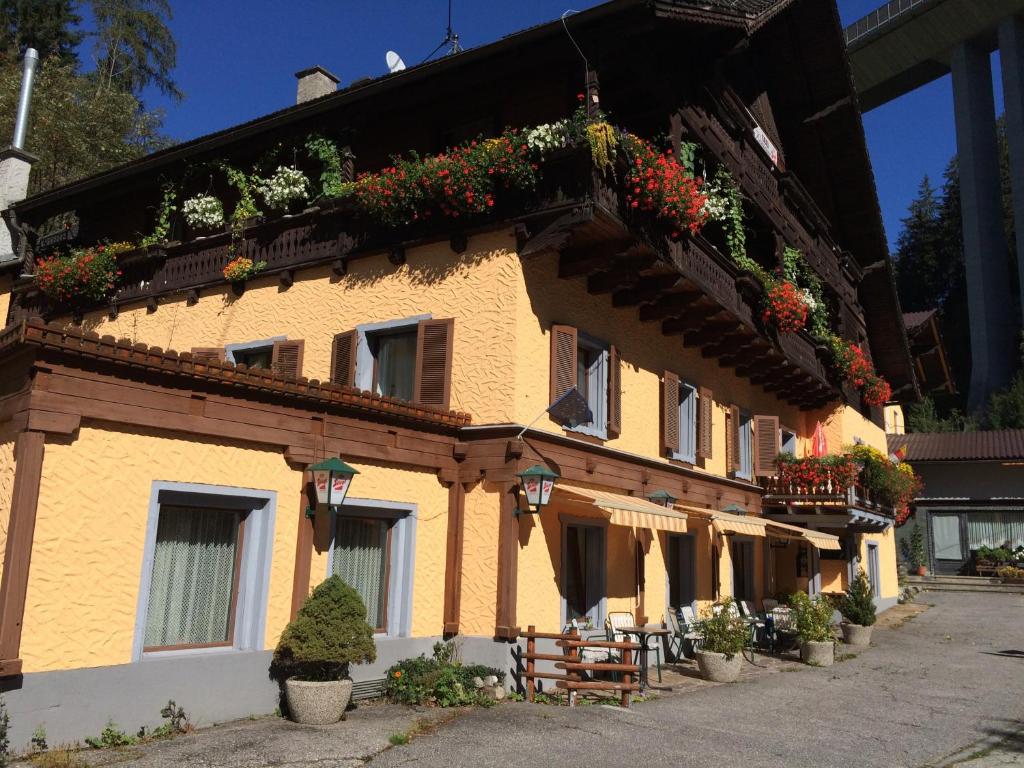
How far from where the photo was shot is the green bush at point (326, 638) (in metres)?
8.59

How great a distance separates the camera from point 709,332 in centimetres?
1591

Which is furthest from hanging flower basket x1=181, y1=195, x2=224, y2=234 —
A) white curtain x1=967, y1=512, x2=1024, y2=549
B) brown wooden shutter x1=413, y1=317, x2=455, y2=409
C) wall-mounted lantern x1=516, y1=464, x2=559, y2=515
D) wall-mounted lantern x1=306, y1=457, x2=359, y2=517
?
white curtain x1=967, y1=512, x2=1024, y2=549

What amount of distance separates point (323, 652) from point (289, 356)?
609 cm

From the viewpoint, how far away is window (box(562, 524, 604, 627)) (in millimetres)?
12516

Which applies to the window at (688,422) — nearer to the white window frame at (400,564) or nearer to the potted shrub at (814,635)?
the potted shrub at (814,635)

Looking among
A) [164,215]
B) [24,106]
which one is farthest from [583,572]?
[24,106]

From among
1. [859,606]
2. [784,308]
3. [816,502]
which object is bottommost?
[859,606]

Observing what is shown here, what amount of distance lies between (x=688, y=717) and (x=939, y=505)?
99.5 ft

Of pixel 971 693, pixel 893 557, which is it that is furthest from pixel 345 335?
pixel 893 557

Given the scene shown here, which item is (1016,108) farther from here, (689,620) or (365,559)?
(365,559)

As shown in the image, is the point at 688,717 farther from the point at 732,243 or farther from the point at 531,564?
the point at 732,243

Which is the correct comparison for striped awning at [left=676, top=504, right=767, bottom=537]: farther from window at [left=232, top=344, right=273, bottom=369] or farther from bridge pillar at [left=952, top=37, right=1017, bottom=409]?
bridge pillar at [left=952, top=37, right=1017, bottom=409]

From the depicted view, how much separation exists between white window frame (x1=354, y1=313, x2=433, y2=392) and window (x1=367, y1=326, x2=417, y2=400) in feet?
0.16

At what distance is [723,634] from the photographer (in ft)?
42.6
